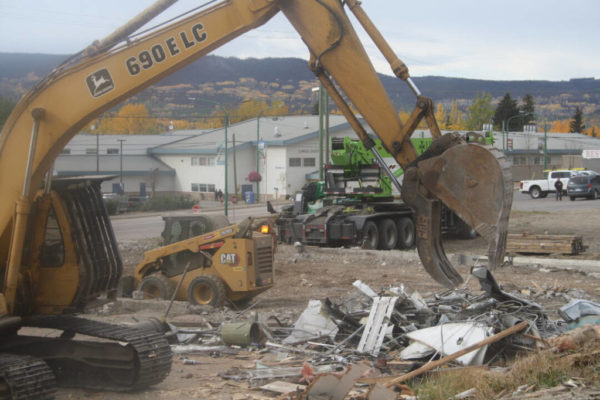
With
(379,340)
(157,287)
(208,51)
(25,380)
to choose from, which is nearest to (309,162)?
(157,287)

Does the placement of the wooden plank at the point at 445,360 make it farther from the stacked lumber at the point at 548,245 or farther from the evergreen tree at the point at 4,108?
the evergreen tree at the point at 4,108

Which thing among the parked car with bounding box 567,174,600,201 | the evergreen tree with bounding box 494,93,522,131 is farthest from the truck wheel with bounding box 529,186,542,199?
the evergreen tree with bounding box 494,93,522,131

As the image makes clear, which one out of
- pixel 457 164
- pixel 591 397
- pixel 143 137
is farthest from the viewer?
pixel 143 137

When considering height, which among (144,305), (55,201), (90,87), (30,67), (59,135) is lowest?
(144,305)

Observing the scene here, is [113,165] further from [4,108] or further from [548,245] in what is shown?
[548,245]

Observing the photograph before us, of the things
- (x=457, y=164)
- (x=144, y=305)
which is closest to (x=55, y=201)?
(x=457, y=164)

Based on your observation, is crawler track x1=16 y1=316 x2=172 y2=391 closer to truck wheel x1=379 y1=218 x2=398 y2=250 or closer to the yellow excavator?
the yellow excavator

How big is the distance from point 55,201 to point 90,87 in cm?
132

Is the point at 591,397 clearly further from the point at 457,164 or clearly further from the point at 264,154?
the point at 264,154

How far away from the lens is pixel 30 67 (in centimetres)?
12825

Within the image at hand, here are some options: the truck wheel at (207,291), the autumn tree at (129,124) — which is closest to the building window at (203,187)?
the autumn tree at (129,124)

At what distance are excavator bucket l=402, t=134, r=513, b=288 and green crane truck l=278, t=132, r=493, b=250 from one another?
13879 millimetres

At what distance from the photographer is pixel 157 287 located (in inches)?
554

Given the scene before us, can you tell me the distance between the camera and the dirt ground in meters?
8.13
